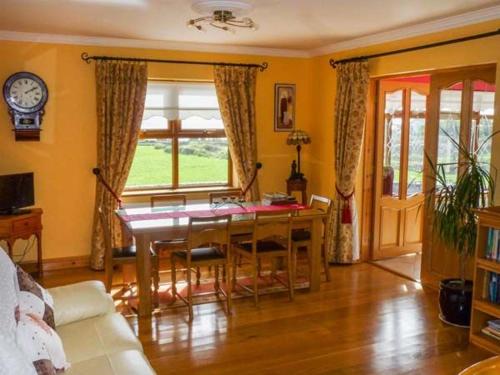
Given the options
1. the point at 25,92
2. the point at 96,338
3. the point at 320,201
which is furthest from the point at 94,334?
the point at 25,92

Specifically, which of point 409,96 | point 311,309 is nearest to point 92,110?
point 311,309

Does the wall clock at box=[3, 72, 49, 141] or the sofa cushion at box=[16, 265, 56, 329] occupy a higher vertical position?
the wall clock at box=[3, 72, 49, 141]

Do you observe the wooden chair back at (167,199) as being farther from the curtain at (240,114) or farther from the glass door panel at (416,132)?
the glass door panel at (416,132)

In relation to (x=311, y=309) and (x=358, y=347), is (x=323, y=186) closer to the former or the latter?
(x=311, y=309)

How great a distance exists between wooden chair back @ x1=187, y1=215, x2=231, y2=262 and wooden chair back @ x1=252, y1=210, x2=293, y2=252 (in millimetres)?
287

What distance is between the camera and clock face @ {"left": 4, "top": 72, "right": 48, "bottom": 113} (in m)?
5.16

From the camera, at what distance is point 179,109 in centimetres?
596

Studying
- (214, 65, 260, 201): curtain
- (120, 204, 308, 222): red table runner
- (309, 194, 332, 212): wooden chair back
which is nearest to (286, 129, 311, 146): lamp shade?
(214, 65, 260, 201): curtain

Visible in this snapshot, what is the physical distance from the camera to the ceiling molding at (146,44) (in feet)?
17.1

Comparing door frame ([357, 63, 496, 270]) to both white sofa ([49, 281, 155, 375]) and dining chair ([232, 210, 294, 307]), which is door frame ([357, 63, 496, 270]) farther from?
white sofa ([49, 281, 155, 375])

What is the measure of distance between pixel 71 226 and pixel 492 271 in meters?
4.21

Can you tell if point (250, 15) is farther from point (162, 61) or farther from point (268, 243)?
point (268, 243)

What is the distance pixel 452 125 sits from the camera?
4734 millimetres

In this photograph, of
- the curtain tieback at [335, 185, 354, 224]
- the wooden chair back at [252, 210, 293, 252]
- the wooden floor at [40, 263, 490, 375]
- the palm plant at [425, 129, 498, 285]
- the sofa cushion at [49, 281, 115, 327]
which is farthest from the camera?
the curtain tieback at [335, 185, 354, 224]
